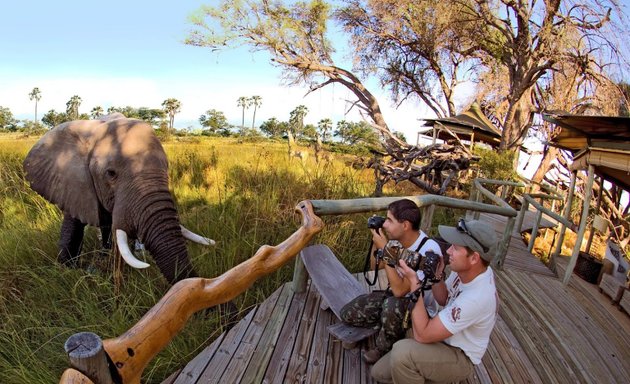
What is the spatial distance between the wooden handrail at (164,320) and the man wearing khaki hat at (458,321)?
93 centimetres

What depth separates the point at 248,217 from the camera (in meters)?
5.20

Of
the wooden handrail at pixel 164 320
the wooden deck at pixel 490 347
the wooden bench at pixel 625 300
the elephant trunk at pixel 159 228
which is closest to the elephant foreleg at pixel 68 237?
the elephant trunk at pixel 159 228

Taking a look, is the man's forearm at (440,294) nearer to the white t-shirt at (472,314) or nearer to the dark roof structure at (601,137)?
the white t-shirt at (472,314)

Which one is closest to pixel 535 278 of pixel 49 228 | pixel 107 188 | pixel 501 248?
pixel 501 248

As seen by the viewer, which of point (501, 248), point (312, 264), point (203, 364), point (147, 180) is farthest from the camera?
point (501, 248)

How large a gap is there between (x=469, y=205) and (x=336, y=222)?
1707 millimetres

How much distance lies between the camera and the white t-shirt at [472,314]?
79.1 inches

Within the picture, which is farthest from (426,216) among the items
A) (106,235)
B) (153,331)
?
(106,235)

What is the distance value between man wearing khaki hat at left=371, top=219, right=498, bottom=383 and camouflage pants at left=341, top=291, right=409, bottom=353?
0.81 ft

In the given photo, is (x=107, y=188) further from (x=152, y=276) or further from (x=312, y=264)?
(x=312, y=264)

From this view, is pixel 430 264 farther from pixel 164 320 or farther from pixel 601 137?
pixel 601 137

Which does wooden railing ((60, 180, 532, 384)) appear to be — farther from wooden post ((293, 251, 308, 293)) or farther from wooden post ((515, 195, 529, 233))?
wooden post ((515, 195, 529, 233))

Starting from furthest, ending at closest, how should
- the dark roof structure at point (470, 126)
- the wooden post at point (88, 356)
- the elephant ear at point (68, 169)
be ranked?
the dark roof structure at point (470, 126) → the elephant ear at point (68, 169) → the wooden post at point (88, 356)

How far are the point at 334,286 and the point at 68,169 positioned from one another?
10.2 ft
